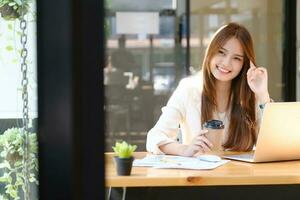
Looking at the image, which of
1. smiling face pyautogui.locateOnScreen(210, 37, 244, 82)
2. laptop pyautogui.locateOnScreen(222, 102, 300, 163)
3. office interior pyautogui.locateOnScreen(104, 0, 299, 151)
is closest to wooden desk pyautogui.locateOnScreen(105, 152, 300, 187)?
laptop pyautogui.locateOnScreen(222, 102, 300, 163)

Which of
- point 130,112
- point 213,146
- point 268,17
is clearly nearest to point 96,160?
point 213,146

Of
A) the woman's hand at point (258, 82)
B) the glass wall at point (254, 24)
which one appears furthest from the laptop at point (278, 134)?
the glass wall at point (254, 24)

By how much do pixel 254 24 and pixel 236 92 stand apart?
6.85 feet

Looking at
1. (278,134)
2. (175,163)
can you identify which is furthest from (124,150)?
(278,134)

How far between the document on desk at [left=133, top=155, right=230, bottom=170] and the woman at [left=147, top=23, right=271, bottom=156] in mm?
345

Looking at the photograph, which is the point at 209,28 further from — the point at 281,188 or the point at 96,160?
the point at 96,160

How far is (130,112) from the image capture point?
4.30 metres

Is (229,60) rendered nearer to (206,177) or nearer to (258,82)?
(258,82)

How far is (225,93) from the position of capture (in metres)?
2.46

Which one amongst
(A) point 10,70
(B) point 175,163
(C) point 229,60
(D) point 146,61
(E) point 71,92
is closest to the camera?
(E) point 71,92

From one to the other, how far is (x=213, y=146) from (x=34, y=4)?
1620 millimetres

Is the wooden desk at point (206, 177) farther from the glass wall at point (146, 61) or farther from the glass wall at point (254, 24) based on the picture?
the glass wall at point (254, 24)

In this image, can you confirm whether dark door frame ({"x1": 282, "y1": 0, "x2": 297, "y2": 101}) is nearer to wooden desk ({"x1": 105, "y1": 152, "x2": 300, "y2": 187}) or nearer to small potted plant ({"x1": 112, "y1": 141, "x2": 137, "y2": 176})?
wooden desk ({"x1": 105, "y1": 152, "x2": 300, "y2": 187})

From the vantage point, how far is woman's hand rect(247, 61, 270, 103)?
93.3 inches
